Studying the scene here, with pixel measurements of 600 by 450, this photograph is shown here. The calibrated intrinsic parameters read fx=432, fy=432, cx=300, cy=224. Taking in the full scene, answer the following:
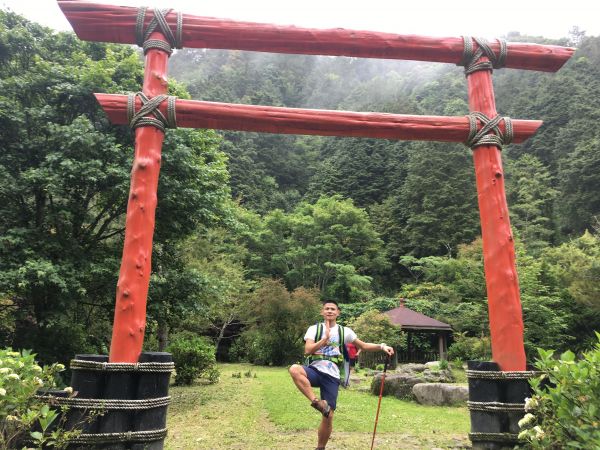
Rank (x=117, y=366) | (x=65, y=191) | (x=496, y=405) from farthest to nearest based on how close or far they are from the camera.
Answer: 1. (x=65, y=191)
2. (x=496, y=405)
3. (x=117, y=366)

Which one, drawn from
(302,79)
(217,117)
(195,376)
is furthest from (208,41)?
(302,79)

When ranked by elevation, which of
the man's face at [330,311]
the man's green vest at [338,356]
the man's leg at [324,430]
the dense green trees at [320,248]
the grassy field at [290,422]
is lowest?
the grassy field at [290,422]

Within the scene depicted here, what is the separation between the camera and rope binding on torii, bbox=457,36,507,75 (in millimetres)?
4327

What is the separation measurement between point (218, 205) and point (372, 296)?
1757 cm

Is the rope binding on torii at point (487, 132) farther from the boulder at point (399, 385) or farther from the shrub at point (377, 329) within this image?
the shrub at point (377, 329)

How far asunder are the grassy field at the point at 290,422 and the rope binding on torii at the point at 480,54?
159 inches

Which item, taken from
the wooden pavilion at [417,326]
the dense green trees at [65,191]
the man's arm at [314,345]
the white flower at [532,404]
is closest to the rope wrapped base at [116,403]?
the man's arm at [314,345]

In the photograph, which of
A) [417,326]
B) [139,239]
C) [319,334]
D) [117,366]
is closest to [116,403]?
[117,366]

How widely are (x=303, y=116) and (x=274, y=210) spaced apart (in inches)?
946

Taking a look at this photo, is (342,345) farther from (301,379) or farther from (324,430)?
(324,430)

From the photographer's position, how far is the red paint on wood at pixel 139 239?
3.43 meters

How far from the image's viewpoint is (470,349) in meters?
15.4

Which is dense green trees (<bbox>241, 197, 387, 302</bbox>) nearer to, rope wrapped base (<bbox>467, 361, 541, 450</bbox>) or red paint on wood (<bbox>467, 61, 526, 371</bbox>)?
red paint on wood (<bbox>467, 61, 526, 371</bbox>)

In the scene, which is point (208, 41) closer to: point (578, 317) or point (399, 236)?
point (578, 317)
